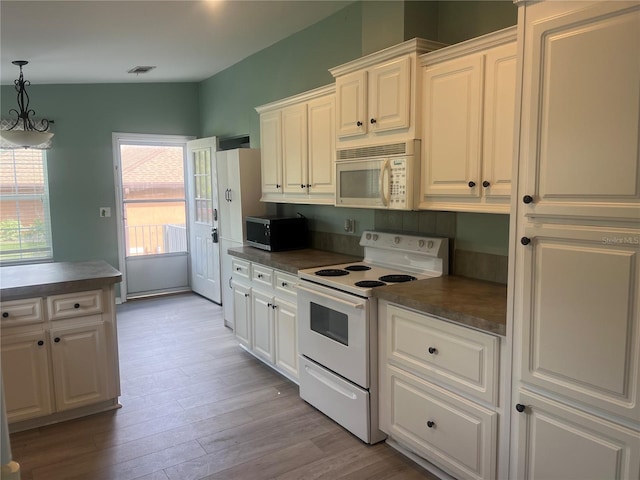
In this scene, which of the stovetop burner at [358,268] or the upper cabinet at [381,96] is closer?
the upper cabinet at [381,96]

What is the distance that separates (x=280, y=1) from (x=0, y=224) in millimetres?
4173

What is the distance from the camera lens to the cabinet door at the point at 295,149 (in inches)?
147

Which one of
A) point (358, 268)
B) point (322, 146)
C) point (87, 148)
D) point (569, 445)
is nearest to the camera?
point (569, 445)

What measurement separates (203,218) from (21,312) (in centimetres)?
341

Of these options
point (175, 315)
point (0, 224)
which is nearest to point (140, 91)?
point (0, 224)

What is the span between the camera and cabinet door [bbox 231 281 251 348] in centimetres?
396

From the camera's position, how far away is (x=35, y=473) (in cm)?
247

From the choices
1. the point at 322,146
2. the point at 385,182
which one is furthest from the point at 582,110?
the point at 322,146

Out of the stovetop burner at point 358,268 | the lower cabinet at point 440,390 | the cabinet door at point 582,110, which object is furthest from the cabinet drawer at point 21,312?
the cabinet door at point 582,110

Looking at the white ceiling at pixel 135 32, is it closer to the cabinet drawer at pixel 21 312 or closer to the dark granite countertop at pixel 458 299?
the cabinet drawer at pixel 21 312

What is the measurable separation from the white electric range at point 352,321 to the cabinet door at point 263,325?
51 cm

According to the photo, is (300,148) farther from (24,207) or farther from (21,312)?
(24,207)

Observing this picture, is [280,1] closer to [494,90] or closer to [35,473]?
[494,90]

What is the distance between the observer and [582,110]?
5.20 ft
